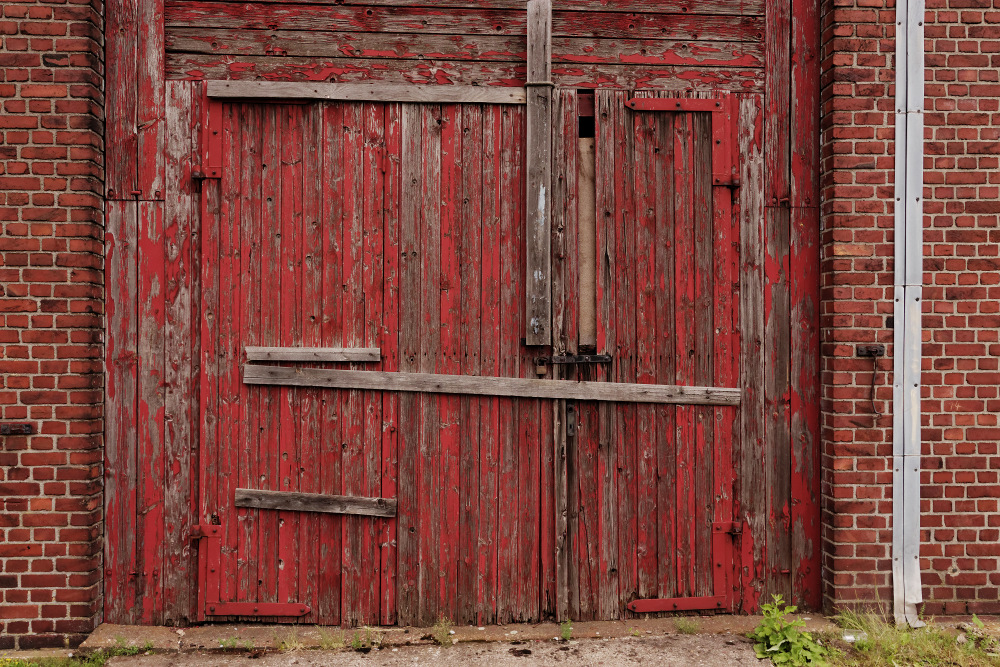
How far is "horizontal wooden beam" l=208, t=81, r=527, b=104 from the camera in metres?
3.30

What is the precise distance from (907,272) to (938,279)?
0.60 ft

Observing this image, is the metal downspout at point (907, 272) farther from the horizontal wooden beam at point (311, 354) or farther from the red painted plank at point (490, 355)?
the horizontal wooden beam at point (311, 354)

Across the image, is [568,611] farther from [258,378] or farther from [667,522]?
[258,378]

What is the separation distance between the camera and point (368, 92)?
334 cm

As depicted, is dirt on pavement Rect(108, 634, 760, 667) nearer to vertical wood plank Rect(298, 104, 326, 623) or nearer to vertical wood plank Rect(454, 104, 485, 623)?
vertical wood plank Rect(454, 104, 485, 623)

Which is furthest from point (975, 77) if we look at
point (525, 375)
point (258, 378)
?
point (258, 378)

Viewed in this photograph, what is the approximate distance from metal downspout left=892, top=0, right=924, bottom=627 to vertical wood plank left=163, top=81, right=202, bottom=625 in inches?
147

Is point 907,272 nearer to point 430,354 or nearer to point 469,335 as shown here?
point 469,335

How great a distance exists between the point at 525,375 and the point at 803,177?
6.27 feet

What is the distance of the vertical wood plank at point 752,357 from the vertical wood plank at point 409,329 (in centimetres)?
178

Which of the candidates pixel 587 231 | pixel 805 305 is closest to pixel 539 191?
pixel 587 231

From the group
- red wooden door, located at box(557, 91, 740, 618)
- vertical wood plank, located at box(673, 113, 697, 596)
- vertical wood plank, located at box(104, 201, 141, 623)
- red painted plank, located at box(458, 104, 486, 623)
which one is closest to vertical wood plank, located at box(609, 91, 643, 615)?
red wooden door, located at box(557, 91, 740, 618)

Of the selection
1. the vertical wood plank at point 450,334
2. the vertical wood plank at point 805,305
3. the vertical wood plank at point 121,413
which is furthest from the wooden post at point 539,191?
the vertical wood plank at point 121,413

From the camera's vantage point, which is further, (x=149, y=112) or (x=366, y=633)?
(x=149, y=112)
